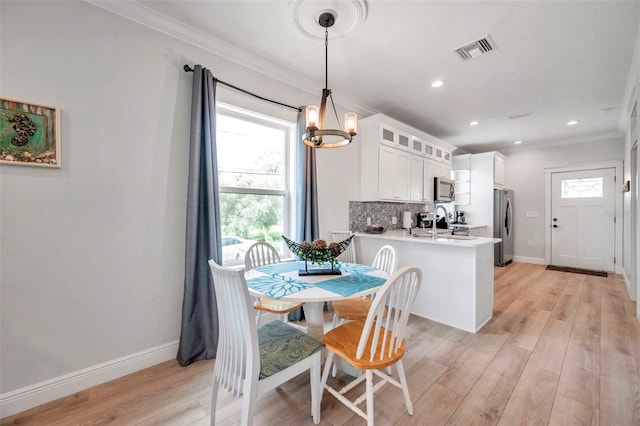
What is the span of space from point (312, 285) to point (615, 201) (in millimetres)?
6548

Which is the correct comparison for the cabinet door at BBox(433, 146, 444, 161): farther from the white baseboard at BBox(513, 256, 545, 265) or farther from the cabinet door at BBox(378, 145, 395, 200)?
the white baseboard at BBox(513, 256, 545, 265)

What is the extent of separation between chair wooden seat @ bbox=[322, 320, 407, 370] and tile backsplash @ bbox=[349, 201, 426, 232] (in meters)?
2.13

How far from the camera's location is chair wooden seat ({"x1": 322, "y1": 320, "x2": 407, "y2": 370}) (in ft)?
4.50

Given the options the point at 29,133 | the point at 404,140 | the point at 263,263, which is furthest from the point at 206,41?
the point at 404,140

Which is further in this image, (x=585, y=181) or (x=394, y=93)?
(x=585, y=181)

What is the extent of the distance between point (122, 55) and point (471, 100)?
385 centimetres

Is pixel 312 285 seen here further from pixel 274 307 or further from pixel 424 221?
pixel 424 221

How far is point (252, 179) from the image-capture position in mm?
2783

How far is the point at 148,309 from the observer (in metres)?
2.09

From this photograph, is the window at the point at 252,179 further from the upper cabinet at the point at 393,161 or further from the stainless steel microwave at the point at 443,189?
the stainless steel microwave at the point at 443,189

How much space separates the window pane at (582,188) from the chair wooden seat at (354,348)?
622 cm

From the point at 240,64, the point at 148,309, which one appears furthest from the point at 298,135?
the point at 148,309

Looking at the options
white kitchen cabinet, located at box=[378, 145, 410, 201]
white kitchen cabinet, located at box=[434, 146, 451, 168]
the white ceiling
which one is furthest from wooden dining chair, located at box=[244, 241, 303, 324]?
white kitchen cabinet, located at box=[434, 146, 451, 168]

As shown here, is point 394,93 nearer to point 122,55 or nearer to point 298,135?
point 298,135
